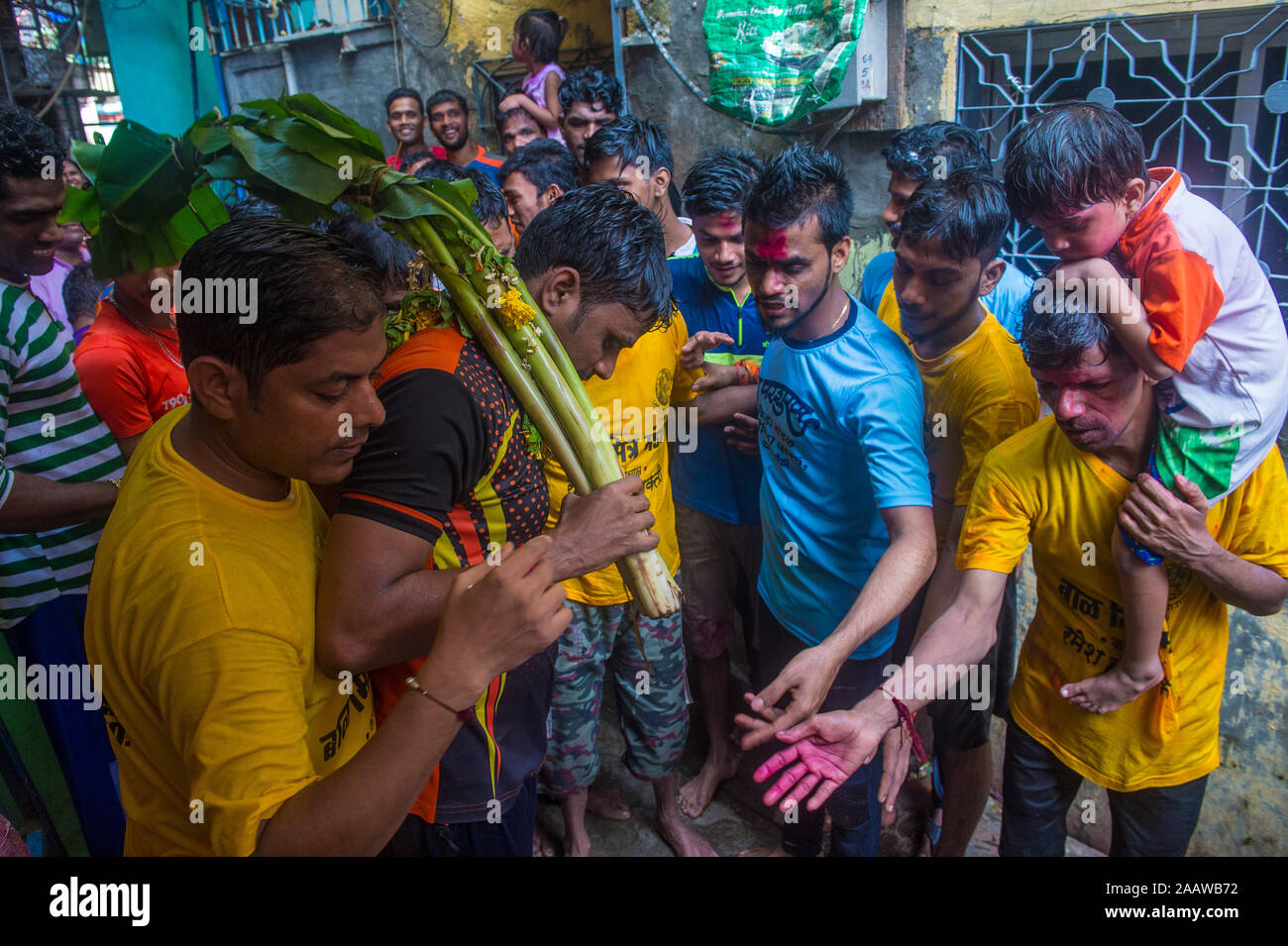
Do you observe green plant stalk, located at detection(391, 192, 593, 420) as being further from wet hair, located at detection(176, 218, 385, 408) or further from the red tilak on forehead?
the red tilak on forehead

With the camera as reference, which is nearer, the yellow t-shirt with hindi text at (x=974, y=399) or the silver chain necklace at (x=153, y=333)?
the yellow t-shirt with hindi text at (x=974, y=399)

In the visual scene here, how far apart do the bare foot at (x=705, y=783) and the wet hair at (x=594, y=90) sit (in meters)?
3.65

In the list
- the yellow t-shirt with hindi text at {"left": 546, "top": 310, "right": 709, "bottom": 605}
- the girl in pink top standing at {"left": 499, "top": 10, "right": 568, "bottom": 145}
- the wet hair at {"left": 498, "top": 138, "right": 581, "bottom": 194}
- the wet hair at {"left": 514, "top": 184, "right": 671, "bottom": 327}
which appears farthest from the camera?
the girl in pink top standing at {"left": 499, "top": 10, "right": 568, "bottom": 145}

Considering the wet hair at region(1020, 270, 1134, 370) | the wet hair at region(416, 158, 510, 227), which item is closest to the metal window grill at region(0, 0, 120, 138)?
the wet hair at region(416, 158, 510, 227)

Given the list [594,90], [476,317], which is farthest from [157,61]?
[476,317]

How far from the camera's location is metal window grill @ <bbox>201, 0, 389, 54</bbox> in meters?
8.30

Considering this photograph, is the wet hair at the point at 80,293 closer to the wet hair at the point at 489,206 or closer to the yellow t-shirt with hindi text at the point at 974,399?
the wet hair at the point at 489,206

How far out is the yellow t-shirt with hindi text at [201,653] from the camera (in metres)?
1.29

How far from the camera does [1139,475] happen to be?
2234 millimetres

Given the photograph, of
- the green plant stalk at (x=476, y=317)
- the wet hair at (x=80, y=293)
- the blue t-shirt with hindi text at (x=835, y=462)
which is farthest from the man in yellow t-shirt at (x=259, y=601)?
the wet hair at (x=80, y=293)

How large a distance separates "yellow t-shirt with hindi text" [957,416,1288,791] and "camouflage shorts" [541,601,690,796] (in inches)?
50.3

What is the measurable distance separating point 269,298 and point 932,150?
115 inches
